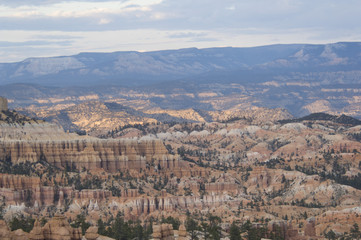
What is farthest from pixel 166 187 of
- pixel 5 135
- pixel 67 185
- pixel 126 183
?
pixel 5 135

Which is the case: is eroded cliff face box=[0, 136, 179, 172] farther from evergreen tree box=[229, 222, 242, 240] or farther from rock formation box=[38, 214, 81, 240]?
rock formation box=[38, 214, 81, 240]

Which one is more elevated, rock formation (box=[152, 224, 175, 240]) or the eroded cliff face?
rock formation (box=[152, 224, 175, 240])

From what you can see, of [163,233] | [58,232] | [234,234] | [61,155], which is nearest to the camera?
[58,232]

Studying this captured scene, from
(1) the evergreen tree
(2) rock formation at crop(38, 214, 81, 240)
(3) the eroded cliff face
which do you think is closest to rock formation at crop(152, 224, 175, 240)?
(2) rock formation at crop(38, 214, 81, 240)

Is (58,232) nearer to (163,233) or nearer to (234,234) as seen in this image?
(163,233)

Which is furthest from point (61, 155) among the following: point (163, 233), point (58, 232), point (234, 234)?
point (58, 232)

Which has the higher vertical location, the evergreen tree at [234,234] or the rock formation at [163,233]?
the rock formation at [163,233]

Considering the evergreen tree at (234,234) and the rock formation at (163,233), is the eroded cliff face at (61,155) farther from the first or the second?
the rock formation at (163,233)

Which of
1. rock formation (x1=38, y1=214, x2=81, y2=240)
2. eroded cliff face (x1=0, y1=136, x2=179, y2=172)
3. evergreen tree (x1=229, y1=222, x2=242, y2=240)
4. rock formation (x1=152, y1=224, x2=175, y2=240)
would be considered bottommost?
eroded cliff face (x1=0, y1=136, x2=179, y2=172)

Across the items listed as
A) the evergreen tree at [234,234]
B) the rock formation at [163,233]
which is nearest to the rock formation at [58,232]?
the rock formation at [163,233]

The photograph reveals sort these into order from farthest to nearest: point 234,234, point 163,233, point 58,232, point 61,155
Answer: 1. point 61,155
2. point 234,234
3. point 163,233
4. point 58,232

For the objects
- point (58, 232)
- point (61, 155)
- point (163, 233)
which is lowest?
point (61, 155)

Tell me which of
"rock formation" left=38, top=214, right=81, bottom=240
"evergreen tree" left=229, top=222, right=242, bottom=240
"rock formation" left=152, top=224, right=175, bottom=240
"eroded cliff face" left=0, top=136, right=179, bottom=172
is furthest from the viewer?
"eroded cliff face" left=0, top=136, right=179, bottom=172

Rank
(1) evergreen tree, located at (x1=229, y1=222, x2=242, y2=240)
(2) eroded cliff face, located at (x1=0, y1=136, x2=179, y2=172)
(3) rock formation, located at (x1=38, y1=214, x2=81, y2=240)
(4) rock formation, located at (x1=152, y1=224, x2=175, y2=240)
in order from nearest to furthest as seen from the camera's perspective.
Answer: (3) rock formation, located at (x1=38, y1=214, x2=81, y2=240) → (4) rock formation, located at (x1=152, y1=224, x2=175, y2=240) → (1) evergreen tree, located at (x1=229, y1=222, x2=242, y2=240) → (2) eroded cliff face, located at (x1=0, y1=136, x2=179, y2=172)
